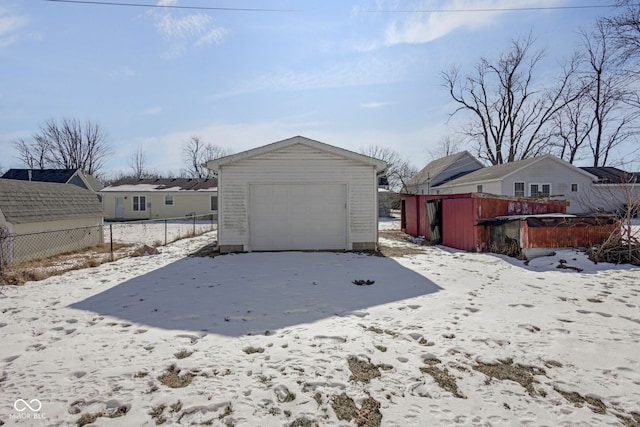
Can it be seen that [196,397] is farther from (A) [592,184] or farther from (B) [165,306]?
(A) [592,184]

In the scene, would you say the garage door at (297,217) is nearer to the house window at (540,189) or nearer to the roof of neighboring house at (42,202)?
the roof of neighboring house at (42,202)

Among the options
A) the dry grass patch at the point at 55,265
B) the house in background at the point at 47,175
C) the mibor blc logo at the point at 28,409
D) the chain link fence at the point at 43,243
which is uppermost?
the house in background at the point at 47,175

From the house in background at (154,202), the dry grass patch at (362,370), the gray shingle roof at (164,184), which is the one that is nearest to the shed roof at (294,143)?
the dry grass patch at (362,370)

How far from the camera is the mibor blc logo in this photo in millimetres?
2254

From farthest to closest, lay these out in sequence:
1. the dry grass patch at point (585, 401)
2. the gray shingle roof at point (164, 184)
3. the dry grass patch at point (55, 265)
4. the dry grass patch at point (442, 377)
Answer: the gray shingle roof at point (164, 184) → the dry grass patch at point (55, 265) → the dry grass patch at point (442, 377) → the dry grass patch at point (585, 401)

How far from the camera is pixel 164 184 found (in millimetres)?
26906

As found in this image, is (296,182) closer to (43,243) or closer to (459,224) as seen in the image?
(459,224)

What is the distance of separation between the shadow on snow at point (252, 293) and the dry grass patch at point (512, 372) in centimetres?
178

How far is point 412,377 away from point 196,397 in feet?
6.10

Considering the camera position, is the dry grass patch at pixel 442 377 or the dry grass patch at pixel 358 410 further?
the dry grass patch at pixel 442 377

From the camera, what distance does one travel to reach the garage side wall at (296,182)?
9.38m

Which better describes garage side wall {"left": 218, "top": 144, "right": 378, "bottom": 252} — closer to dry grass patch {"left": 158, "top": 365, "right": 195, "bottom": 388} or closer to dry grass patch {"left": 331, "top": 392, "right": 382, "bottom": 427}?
dry grass patch {"left": 158, "top": 365, "right": 195, "bottom": 388}

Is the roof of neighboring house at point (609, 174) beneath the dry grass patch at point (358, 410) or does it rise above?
above

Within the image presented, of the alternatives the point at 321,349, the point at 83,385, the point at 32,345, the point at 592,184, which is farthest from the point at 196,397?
the point at 592,184
